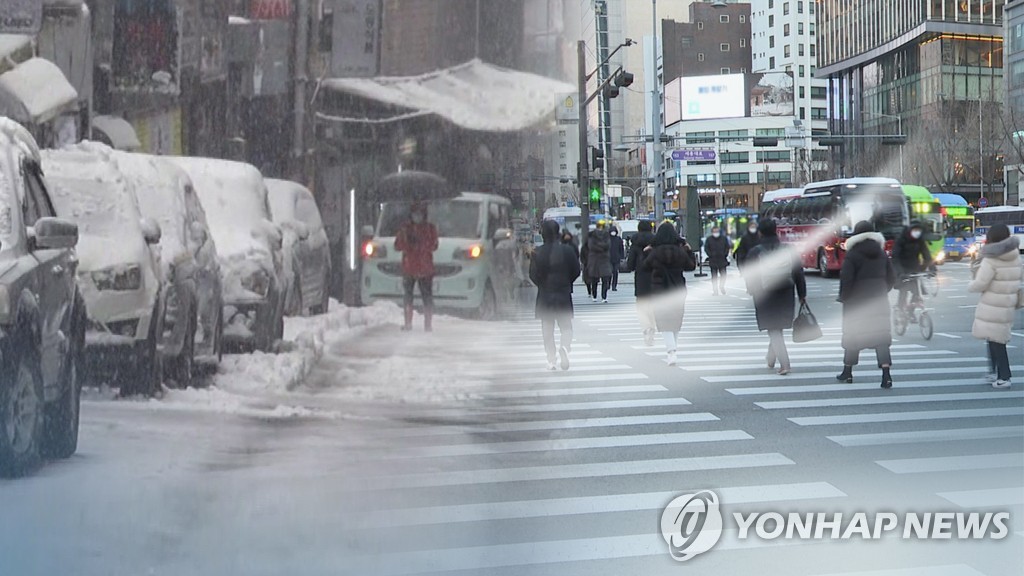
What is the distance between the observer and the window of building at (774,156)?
108938 mm

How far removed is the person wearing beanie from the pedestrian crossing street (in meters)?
0.47

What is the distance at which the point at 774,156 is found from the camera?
109938 mm

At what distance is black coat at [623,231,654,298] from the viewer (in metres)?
12.1

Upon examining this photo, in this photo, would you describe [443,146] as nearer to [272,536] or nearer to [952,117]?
[272,536]

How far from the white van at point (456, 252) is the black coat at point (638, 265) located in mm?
9786

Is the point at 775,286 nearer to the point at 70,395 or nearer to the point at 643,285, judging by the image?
the point at 643,285

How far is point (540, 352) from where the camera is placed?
276 cm

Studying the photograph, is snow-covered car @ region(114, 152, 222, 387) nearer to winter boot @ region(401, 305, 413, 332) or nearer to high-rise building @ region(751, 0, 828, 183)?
winter boot @ region(401, 305, 413, 332)

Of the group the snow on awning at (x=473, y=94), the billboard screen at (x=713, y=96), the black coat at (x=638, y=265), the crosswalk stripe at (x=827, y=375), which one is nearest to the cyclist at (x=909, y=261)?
the black coat at (x=638, y=265)

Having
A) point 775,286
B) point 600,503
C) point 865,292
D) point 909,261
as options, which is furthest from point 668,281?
point 600,503

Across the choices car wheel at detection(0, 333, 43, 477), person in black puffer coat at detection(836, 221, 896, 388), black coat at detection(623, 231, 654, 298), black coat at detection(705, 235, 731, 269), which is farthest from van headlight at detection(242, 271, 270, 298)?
black coat at detection(705, 235, 731, 269)

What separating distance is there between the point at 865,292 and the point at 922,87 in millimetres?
67592

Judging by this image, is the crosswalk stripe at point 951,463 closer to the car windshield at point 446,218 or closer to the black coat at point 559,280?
the black coat at point 559,280

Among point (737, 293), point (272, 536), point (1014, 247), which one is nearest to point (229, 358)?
point (272, 536)
